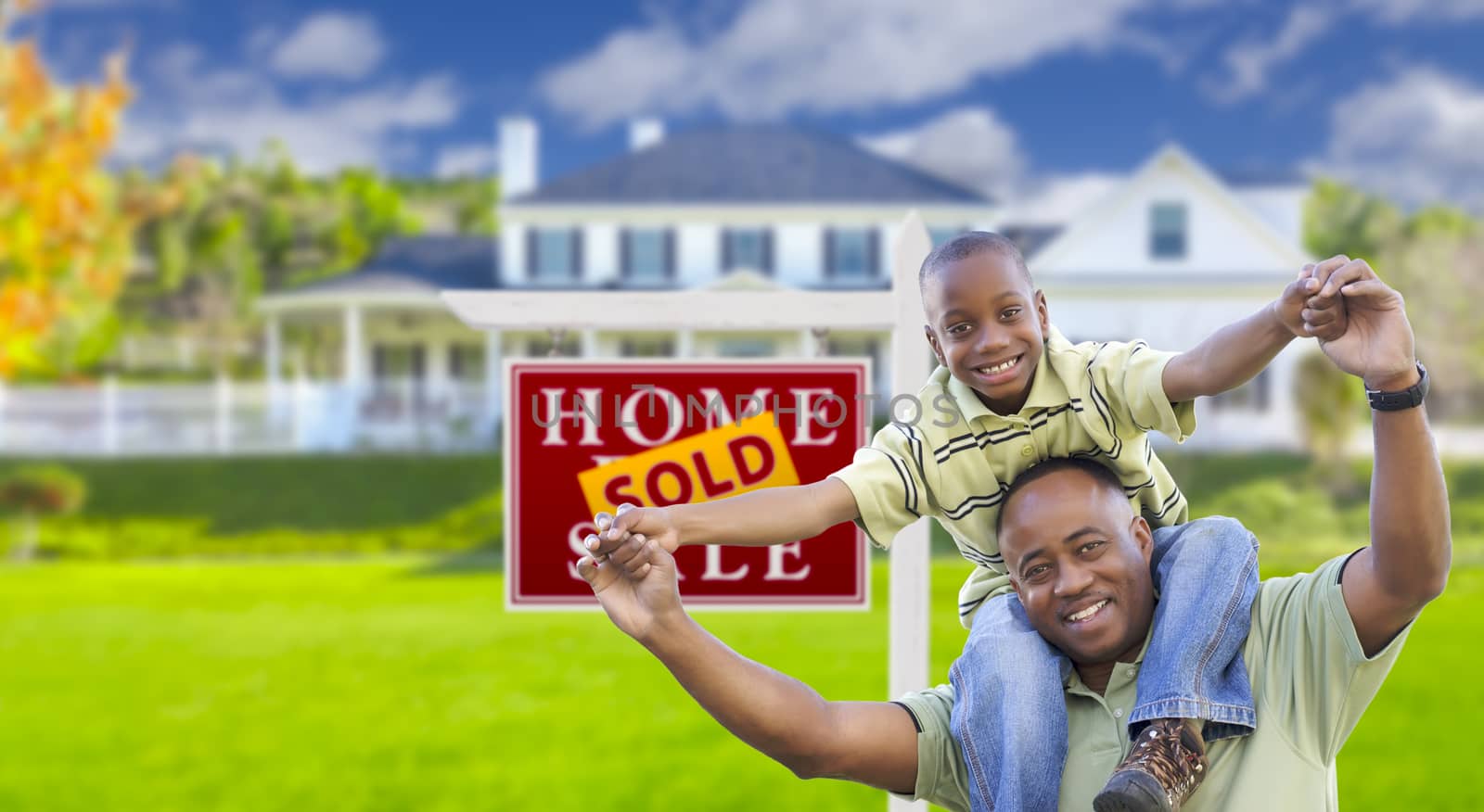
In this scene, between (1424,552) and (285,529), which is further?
(285,529)

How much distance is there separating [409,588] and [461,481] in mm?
5556

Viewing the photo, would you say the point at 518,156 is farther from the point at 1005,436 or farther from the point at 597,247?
the point at 1005,436

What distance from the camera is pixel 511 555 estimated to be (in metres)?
3.10

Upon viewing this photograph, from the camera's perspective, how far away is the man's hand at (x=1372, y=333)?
172cm

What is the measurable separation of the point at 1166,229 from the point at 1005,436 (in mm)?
21107

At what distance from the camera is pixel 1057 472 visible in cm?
209

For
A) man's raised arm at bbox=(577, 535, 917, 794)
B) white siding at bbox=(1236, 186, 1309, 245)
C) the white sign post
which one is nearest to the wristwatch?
man's raised arm at bbox=(577, 535, 917, 794)

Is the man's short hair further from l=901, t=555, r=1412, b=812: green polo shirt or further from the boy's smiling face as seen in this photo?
l=901, t=555, r=1412, b=812: green polo shirt

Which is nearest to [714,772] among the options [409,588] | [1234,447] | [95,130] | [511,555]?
[511,555]

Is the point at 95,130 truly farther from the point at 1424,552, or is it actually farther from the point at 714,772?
the point at 1424,552

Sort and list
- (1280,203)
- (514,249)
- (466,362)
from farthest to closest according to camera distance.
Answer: (466,362) < (1280,203) < (514,249)

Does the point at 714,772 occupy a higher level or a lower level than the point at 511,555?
lower

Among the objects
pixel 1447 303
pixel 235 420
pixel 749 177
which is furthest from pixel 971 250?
pixel 1447 303

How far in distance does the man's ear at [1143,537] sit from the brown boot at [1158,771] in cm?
29
